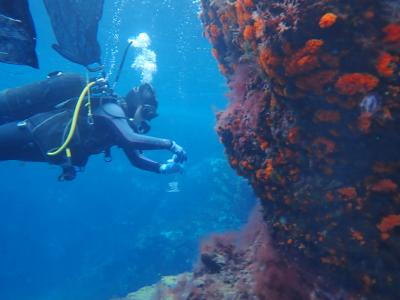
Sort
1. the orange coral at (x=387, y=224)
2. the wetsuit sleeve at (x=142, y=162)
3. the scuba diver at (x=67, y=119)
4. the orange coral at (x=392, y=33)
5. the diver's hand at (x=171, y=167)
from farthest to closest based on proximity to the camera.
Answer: the wetsuit sleeve at (x=142, y=162)
the scuba diver at (x=67, y=119)
the diver's hand at (x=171, y=167)
the orange coral at (x=387, y=224)
the orange coral at (x=392, y=33)

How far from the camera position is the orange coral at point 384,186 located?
9.89ft

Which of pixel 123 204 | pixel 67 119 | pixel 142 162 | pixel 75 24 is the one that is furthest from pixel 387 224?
pixel 123 204

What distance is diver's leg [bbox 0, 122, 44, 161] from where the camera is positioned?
6.46m

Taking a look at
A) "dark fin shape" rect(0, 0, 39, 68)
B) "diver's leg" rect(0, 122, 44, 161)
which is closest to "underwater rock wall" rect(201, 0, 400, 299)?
"dark fin shape" rect(0, 0, 39, 68)

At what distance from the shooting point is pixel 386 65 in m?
2.66

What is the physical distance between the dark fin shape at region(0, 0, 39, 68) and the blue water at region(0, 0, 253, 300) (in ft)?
36.9

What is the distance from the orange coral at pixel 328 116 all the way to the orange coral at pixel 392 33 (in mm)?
737

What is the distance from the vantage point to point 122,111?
21.1 feet

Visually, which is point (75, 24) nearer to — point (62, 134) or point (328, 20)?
point (62, 134)

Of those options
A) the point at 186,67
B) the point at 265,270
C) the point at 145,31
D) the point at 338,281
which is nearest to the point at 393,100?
the point at 338,281

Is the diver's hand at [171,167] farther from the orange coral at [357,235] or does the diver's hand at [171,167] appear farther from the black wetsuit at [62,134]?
the orange coral at [357,235]

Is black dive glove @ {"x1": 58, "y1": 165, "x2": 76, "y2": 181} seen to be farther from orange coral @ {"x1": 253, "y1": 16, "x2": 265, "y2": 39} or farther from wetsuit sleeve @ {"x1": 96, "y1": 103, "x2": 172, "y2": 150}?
orange coral @ {"x1": 253, "y1": 16, "x2": 265, "y2": 39}

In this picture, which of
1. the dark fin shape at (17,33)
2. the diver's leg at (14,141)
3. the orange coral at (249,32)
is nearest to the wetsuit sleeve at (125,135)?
the diver's leg at (14,141)

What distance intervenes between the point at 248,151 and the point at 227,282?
1913 millimetres
